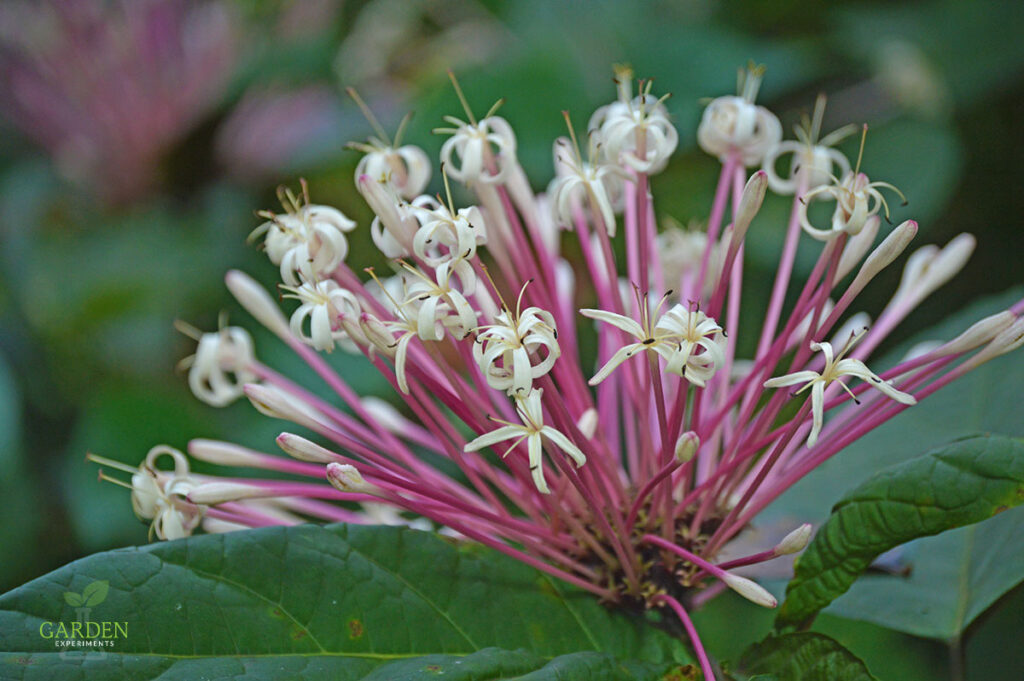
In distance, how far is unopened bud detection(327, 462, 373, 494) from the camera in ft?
1.82

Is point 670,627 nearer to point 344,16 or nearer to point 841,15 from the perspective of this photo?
point 841,15

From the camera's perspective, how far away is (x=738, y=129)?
71 centimetres

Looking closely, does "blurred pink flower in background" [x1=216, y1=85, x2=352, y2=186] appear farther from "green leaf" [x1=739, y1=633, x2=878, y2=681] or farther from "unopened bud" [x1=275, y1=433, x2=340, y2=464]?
"green leaf" [x1=739, y1=633, x2=878, y2=681]

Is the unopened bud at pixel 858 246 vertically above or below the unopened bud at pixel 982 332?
above

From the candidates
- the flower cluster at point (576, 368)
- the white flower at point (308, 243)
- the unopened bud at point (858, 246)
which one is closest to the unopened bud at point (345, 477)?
the flower cluster at point (576, 368)

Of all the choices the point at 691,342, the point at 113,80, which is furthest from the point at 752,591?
the point at 113,80

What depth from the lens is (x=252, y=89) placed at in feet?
5.96

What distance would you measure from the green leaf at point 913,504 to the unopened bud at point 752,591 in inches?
2.1

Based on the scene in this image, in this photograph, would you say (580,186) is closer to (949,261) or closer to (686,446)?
(686,446)

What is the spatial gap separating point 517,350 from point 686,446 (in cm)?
11

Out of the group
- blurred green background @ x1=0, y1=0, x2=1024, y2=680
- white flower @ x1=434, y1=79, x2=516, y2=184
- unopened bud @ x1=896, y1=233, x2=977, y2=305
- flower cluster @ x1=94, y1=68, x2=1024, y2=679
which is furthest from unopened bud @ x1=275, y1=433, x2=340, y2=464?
blurred green background @ x1=0, y1=0, x2=1024, y2=680

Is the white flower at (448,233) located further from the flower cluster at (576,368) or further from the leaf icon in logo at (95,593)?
the leaf icon in logo at (95,593)

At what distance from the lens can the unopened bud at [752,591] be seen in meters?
0.53

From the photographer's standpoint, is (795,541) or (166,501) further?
(166,501)
